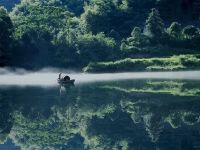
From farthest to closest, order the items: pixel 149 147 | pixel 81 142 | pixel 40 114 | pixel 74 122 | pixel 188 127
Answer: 1. pixel 40 114
2. pixel 74 122
3. pixel 188 127
4. pixel 81 142
5. pixel 149 147

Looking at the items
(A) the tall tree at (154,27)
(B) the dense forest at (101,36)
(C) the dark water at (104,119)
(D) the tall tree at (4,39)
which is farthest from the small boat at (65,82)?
(A) the tall tree at (154,27)

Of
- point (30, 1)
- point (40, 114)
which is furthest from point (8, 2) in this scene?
point (40, 114)

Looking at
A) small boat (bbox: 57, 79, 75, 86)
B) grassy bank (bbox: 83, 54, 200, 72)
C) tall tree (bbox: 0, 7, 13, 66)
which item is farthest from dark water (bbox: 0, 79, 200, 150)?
tall tree (bbox: 0, 7, 13, 66)

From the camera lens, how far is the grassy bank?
68812 mm

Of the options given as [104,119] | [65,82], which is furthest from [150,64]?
[104,119]

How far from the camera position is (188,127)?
24.5 metres

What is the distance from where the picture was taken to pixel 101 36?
270ft

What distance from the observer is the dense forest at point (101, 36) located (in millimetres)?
77625

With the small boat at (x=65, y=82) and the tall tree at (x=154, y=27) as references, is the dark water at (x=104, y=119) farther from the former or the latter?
the tall tree at (x=154, y=27)

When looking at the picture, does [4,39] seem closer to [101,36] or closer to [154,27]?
[101,36]

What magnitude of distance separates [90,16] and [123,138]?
229 feet

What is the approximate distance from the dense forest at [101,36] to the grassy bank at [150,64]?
0.14 meters

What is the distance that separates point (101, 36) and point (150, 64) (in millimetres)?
13439

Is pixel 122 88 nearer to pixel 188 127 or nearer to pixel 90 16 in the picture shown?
pixel 188 127
